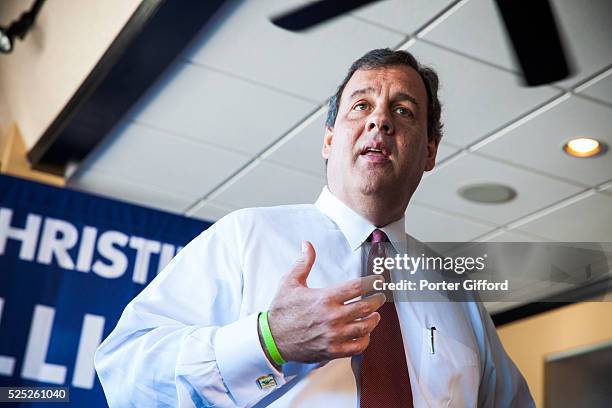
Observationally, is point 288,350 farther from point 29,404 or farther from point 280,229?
point 29,404

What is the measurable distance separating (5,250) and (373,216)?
9.35 ft

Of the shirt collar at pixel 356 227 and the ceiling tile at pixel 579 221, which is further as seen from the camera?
the ceiling tile at pixel 579 221

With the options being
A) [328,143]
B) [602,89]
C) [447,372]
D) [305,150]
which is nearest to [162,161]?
[305,150]

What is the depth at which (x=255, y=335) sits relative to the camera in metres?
1.05

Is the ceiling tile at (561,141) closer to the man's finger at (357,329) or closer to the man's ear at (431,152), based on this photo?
the man's ear at (431,152)

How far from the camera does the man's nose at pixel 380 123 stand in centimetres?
135

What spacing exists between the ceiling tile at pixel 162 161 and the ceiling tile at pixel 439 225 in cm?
105

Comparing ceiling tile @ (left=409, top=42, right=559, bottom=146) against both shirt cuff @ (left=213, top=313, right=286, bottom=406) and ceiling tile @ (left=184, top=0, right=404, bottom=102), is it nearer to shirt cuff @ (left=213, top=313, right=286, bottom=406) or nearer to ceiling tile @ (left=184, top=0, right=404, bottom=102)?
ceiling tile @ (left=184, top=0, right=404, bottom=102)

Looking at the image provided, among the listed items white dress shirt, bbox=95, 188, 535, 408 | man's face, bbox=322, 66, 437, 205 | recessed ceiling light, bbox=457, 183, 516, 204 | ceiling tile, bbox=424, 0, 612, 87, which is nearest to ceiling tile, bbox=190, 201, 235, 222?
recessed ceiling light, bbox=457, 183, 516, 204

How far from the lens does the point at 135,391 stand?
1.13m

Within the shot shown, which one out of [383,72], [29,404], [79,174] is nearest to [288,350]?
[383,72]

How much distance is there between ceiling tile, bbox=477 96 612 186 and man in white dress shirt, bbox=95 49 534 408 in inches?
86.8

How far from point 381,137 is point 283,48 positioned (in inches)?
82.3

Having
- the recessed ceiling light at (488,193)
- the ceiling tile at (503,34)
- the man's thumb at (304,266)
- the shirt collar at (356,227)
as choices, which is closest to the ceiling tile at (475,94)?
the ceiling tile at (503,34)
